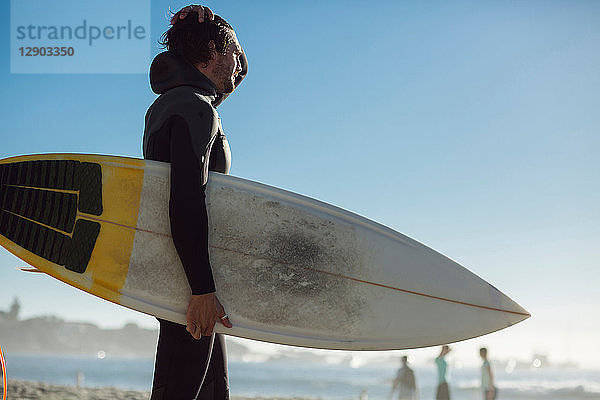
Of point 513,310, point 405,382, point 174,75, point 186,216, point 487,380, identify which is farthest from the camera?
point 405,382

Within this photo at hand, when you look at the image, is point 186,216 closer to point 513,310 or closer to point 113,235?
point 113,235

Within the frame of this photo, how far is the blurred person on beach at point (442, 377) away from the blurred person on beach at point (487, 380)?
1.61 feet

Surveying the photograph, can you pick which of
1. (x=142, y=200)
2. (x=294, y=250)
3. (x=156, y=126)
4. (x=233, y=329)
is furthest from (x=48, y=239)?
(x=294, y=250)

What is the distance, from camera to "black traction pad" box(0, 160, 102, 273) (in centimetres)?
160

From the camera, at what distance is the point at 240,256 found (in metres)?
1.61

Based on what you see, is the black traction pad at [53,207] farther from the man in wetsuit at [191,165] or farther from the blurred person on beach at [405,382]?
the blurred person on beach at [405,382]

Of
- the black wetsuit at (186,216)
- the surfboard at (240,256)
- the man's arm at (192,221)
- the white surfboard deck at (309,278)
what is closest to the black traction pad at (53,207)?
the surfboard at (240,256)

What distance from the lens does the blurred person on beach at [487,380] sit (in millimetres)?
7363

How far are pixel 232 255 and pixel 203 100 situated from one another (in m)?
0.46

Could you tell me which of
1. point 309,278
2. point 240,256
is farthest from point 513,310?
point 240,256

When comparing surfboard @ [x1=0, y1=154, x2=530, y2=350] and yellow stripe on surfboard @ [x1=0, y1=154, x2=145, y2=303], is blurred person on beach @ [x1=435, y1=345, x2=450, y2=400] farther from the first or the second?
yellow stripe on surfboard @ [x1=0, y1=154, x2=145, y2=303]

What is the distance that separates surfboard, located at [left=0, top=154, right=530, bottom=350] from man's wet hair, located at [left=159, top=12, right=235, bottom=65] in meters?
0.34

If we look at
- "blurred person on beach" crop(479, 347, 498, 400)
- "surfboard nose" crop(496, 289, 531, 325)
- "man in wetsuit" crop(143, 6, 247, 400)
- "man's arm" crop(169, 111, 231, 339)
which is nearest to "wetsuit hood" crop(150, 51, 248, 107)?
"man in wetsuit" crop(143, 6, 247, 400)

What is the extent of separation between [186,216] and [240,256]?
1.05ft
